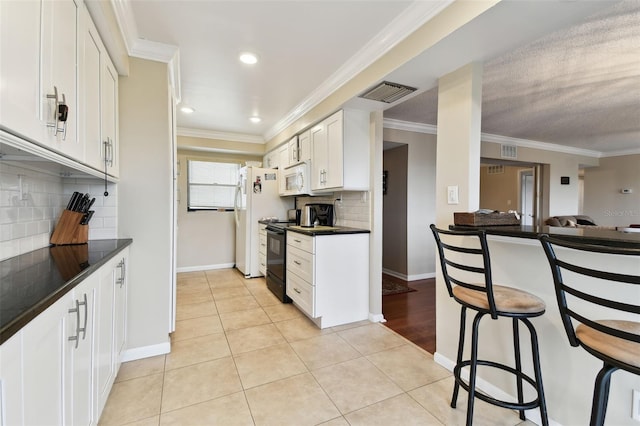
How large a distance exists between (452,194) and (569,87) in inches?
92.0

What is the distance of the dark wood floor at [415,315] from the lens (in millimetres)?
2625

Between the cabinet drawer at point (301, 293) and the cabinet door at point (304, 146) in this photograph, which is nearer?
the cabinet drawer at point (301, 293)

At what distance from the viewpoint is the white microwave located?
3.73 metres

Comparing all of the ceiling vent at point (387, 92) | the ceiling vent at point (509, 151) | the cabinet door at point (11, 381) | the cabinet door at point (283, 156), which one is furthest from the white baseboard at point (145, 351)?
the ceiling vent at point (509, 151)

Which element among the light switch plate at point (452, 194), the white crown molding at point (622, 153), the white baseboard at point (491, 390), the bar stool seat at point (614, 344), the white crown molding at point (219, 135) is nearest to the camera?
the bar stool seat at point (614, 344)

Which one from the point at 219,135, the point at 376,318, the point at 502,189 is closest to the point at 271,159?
the point at 219,135

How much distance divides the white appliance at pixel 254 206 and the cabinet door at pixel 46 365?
3565mm

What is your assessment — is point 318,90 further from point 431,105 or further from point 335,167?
point 431,105

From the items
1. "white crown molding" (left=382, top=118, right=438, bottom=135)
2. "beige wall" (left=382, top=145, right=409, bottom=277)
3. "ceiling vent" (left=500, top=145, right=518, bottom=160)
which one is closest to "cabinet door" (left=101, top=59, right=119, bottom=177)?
"white crown molding" (left=382, top=118, right=438, bottom=135)

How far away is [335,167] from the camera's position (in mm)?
3096

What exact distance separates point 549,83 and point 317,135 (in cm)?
247

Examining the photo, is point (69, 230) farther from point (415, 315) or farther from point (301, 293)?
point (415, 315)

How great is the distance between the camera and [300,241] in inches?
120

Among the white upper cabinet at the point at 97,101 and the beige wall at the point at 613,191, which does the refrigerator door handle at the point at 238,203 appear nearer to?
the white upper cabinet at the point at 97,101
